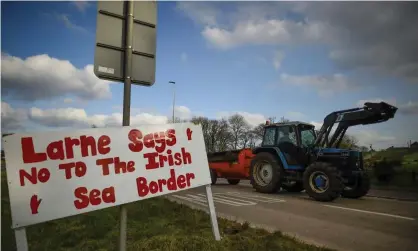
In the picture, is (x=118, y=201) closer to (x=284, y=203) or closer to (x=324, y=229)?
(x=324, y=229)

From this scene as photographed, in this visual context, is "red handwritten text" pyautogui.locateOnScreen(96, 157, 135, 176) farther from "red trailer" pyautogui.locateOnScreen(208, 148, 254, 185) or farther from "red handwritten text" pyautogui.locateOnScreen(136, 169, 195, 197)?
"red trailer" pyautogui.locateOnScreen(208, 148, 254, 185)

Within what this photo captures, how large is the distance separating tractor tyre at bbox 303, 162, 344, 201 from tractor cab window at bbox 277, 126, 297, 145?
1.76 meters

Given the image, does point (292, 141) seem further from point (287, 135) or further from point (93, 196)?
point (93, 196)

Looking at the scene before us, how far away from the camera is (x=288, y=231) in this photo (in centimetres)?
537

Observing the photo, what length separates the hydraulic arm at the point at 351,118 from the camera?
8.96 meters

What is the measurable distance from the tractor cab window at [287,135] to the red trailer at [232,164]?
234 cm

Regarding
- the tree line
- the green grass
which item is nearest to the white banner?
the green grass

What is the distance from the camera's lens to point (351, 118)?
31.2ft

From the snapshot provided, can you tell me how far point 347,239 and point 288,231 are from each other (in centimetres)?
95

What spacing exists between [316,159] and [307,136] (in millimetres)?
1239

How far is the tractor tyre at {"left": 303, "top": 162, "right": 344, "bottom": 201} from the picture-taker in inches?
339

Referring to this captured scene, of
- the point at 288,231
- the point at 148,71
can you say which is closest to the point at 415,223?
the point at 288,231

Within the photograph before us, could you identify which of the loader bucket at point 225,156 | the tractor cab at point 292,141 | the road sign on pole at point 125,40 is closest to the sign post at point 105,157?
the road sign on pole at point 125,40

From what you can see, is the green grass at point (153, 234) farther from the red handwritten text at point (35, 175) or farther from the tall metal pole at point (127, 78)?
the tall metal pole at point (127, 78)
